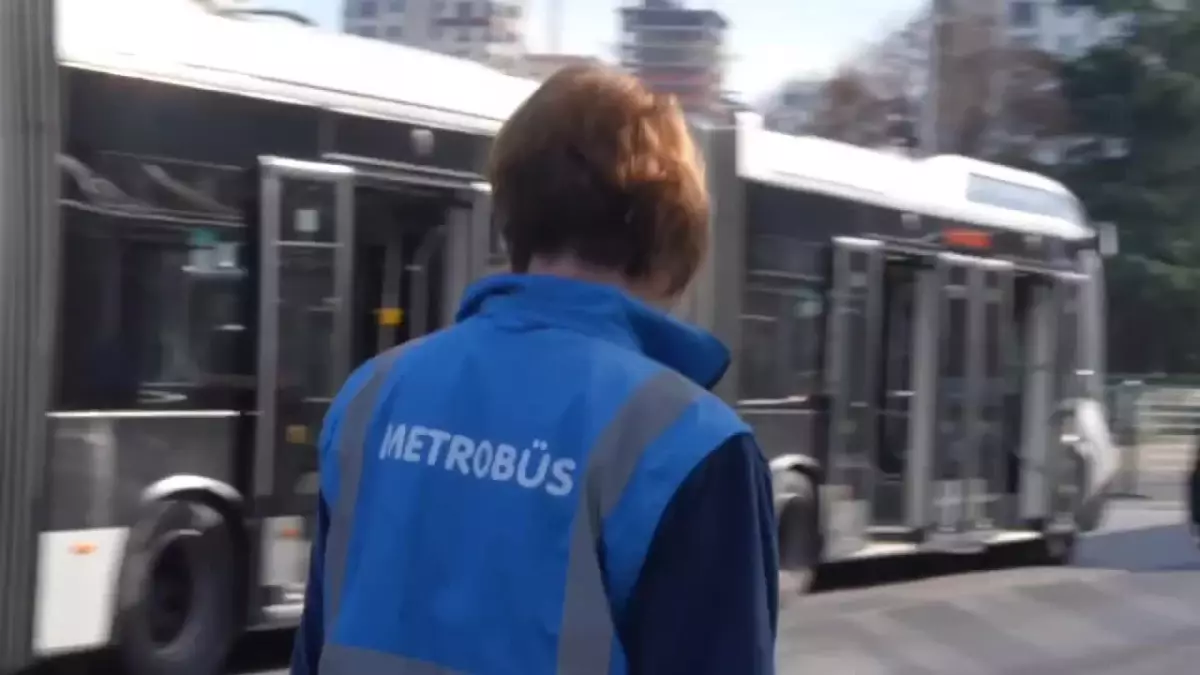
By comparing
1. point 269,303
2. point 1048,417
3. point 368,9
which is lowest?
point 1048,417

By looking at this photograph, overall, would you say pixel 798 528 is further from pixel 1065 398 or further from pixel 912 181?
pixel 1065 398

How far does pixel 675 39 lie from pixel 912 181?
14082 millimetres

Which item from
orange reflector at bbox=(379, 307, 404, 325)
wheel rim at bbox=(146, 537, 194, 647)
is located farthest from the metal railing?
wheel rim at bbox=(146, 537, 194, 647)

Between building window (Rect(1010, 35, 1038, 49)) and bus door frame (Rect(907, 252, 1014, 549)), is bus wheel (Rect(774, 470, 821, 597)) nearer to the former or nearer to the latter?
bus door frame (Rect(907, 252, 1014, 549))

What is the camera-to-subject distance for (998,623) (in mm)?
13141

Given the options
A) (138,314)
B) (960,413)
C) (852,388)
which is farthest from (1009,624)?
(138,314)

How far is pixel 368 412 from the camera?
8.02ft

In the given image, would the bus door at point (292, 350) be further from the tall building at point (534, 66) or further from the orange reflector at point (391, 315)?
the tall building at point (534, 66)

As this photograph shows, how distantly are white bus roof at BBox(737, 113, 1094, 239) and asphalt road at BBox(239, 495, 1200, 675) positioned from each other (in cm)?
263

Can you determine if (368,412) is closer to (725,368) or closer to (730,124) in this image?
(725,368)

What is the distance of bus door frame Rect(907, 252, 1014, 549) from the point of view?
15.8 metres

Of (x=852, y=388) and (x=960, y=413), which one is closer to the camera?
(x=852, y=388)

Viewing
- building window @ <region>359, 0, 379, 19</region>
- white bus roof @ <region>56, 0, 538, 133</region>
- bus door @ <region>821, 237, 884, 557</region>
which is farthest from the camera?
building window @ <region>359, 0, 379, 19</region>

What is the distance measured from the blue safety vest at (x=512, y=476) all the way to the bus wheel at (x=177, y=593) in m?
7.12
